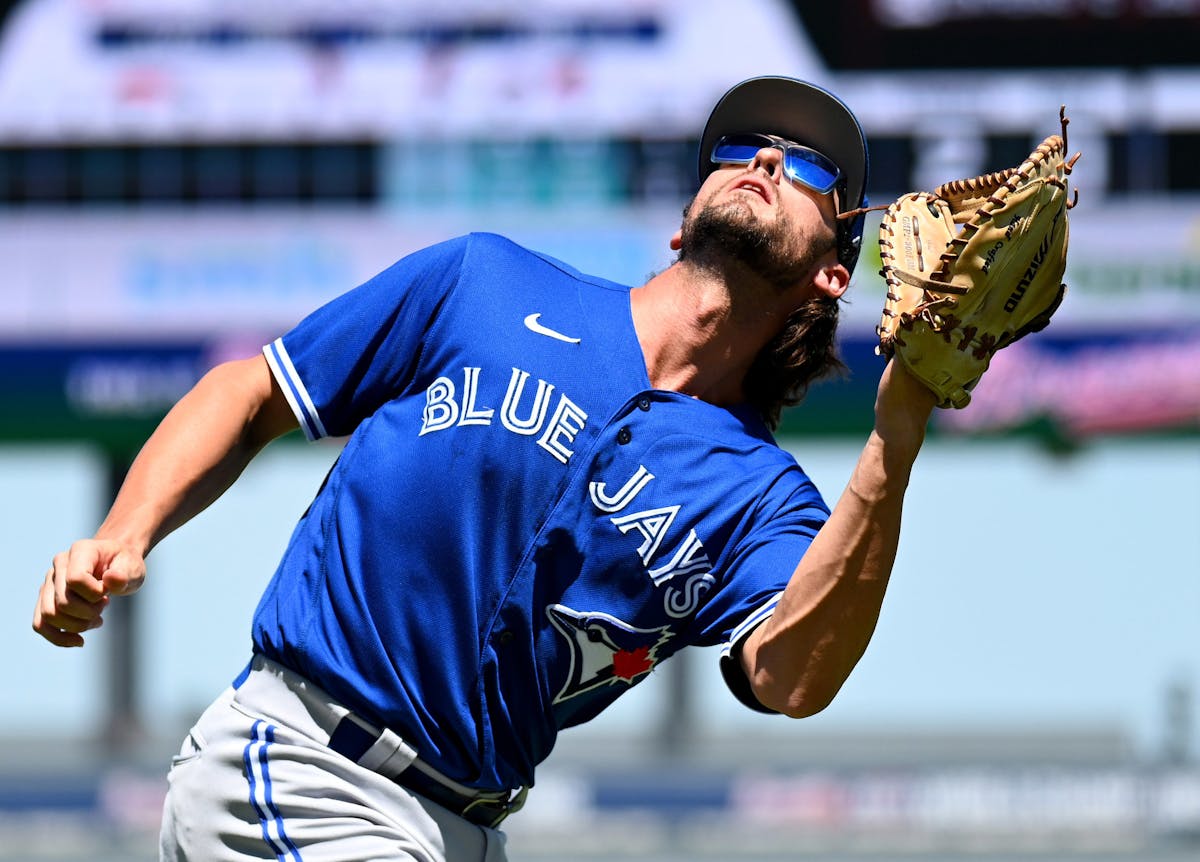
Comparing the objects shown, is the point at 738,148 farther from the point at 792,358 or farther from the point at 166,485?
the point at 166,485

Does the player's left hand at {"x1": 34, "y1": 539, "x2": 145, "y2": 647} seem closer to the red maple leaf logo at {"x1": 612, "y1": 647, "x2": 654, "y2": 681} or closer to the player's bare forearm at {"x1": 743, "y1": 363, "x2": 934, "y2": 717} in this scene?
the red maple leaf logo at {"x1": 612, "y1": 647, "x2": 654, "y2": 681}

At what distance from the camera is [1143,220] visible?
35.3 feet

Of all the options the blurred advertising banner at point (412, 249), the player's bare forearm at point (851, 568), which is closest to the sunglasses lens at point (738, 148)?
the player's bare forearm at point (851, 568)

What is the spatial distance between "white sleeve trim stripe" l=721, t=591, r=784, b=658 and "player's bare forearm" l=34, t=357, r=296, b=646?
772mm

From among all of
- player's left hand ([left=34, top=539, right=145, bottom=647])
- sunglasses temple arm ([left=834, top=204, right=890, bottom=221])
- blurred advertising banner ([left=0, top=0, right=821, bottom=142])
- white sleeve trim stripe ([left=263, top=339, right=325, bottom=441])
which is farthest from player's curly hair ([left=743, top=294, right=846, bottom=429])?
Answer: blurred advertising banner ([left=0, top=0, right=821, bottom=142])

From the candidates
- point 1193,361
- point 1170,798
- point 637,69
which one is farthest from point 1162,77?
point 1170,798

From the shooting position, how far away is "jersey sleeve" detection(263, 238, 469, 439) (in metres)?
2.71

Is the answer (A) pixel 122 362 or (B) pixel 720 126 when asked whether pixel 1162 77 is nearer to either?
(A) pixel 122 362

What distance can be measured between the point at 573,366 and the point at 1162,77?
9.00m

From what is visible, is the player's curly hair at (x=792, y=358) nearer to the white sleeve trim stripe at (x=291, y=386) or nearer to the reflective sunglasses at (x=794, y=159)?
the reflective sunglasses at (x=794, y=159)

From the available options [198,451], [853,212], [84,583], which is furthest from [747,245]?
[84,583]

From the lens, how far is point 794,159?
2.87 m

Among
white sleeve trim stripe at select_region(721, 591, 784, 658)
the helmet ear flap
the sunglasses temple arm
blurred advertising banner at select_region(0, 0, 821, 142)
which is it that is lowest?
blurred advertising banner at select_region(0, 0, 821, 142)

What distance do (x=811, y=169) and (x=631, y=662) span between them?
2.78 ft
